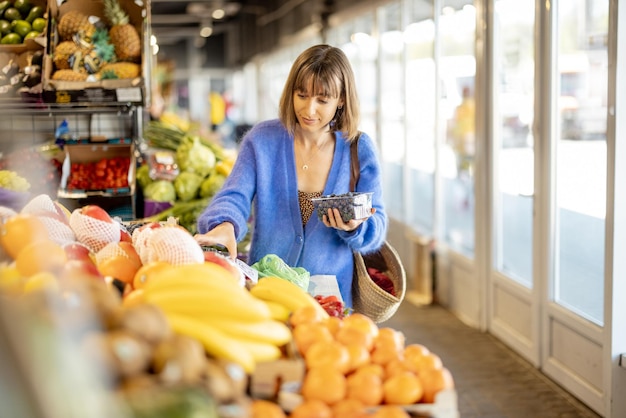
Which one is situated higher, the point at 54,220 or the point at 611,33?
the point at 611,33

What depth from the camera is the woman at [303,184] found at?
3025 mm

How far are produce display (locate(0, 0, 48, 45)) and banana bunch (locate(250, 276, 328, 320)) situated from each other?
9.43 feet

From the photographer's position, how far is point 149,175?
17.1 feet

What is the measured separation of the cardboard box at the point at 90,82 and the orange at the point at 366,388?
9.78ft

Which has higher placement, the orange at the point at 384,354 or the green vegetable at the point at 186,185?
the green vegetable at the point at 186,185

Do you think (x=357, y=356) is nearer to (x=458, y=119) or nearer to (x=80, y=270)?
(x=80, y=270)

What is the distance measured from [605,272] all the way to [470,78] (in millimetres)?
2630

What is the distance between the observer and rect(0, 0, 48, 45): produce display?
4.52 meters

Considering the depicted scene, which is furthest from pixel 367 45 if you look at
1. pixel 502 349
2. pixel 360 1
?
pixel 502 349

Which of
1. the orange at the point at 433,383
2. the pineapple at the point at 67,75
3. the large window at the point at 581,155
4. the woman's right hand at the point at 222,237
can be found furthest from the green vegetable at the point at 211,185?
the orange at the point at 433,383

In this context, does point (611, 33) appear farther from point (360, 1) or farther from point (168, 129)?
point (360, 1)

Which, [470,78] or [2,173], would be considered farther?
[470,78]

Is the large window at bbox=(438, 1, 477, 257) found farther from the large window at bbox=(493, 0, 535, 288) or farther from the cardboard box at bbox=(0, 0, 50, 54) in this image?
the cardboard box at bbox=(0, 0, 50, 54)

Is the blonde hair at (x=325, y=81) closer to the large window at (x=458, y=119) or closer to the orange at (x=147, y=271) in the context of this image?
the orange at (x=147, y=271)
